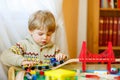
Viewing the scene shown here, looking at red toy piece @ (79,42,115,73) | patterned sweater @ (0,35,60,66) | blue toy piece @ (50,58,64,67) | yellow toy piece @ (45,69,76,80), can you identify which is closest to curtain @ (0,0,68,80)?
patterned sweater @ (0,35,60,66)

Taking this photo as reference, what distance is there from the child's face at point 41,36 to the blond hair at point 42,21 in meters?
0.02

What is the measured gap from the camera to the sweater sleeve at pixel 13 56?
1.38 metres

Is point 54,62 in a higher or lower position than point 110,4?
lower

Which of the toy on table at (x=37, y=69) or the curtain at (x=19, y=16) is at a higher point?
the curtain at (x=19, y=16)

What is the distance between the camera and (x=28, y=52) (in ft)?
4.90

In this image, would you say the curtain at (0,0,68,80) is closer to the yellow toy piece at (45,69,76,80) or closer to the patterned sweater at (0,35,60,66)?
the patterned sweater at (0,35,60,66)

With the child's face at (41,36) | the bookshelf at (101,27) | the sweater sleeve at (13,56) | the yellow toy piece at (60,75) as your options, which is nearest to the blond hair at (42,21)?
the child's face at (41,36)

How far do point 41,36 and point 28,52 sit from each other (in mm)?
114

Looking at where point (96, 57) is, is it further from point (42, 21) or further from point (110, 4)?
point (110, 4)

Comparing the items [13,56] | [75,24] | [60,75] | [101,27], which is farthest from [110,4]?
[60,75]

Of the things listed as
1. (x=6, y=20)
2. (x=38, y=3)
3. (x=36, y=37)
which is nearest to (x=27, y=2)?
(x=38, y=3)

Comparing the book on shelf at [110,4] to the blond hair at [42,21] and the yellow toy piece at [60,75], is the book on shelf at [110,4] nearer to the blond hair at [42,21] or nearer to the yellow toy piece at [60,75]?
the blond hair at [42,21]

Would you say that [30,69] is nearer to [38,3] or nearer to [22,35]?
[22,35]

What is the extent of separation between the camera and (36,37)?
4.90 feet
